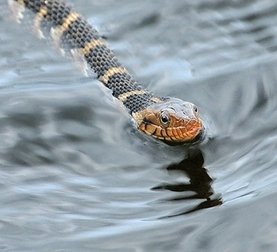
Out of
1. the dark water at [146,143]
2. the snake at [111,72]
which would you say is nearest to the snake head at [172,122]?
the snake at [111,72]

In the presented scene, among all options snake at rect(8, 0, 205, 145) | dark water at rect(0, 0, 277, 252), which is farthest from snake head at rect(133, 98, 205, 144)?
dark water at rect(0, 0, 277, 252)

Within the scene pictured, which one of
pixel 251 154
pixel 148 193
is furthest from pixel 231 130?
pixel 148 193

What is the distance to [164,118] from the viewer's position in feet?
33.7

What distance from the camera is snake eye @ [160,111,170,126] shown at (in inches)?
403

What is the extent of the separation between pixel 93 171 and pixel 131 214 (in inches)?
38.6

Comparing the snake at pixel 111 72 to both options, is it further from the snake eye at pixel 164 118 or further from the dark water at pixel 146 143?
the dark water at pixel 146 143

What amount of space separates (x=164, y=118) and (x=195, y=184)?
101 centimetres

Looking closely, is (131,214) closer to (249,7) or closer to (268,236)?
(268,236)

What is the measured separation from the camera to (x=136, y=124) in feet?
35.3

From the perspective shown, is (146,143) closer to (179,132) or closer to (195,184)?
(179,132)

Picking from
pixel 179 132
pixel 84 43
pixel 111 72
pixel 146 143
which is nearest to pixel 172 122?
pixel 179 132

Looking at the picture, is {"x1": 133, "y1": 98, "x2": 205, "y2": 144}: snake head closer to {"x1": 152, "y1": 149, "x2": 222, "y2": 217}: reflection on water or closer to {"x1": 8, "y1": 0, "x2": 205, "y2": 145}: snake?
{"x1": 8, "y1": 0, "x2": 205, "y2": 145}: snake

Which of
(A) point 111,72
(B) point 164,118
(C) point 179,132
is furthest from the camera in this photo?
(A) point 111,72

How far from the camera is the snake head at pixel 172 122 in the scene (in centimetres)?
1007
